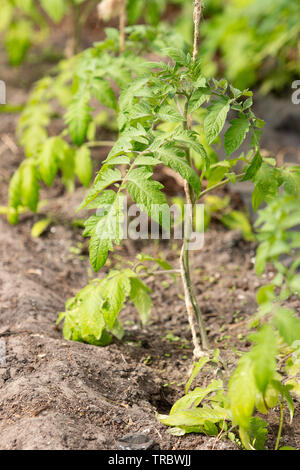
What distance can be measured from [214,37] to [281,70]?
2.49 ft

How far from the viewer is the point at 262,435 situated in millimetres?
1647

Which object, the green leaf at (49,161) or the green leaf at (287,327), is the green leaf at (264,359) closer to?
the green leaf at (287,327)

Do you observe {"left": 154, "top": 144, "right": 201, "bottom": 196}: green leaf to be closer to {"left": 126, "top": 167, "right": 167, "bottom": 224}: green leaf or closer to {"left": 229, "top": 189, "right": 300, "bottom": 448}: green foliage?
{"left": 126, "top": 167, "right": 167, "bottom": 224}: green leaf

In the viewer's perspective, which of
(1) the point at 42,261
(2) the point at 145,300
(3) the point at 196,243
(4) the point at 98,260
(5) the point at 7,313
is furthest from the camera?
(3) the point at 196,243

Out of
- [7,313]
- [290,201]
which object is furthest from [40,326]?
[290,201]

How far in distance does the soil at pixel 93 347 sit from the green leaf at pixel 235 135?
775 mm

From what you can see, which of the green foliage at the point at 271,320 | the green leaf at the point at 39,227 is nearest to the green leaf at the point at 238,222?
the green leaf at the point at 39,227

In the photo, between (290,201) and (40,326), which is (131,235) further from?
(290,201)

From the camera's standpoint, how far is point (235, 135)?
1729 millimetres

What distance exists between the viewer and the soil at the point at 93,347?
171 cm

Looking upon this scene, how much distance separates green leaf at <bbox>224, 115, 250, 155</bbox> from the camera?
172cm

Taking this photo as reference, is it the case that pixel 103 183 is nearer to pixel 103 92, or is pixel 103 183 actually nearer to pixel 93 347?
pixel 93 347

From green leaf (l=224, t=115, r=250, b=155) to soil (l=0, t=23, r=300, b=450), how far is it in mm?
775

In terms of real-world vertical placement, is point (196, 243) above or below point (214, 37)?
below
